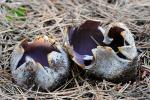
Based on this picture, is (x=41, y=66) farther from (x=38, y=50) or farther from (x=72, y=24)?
(x=72, y=24)

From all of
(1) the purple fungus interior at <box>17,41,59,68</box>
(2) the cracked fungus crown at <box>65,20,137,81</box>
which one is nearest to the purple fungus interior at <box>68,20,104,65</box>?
(2) the cracked fungus crown at <box>65,20,137,81</box>

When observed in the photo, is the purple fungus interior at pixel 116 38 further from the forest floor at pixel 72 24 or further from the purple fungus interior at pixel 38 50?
the purple fungus interior at pixel 38 50

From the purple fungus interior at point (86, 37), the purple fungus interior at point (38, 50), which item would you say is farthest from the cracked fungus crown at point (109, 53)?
the purple fungus interior at point (38, 50)

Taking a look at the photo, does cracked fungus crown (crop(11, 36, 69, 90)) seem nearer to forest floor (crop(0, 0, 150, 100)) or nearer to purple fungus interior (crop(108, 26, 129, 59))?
forest floor (crop(0, 0, 150, 100))

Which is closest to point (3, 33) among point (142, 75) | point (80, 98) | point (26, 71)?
point (26, 71)

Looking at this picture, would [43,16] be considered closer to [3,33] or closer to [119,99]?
[3,33]

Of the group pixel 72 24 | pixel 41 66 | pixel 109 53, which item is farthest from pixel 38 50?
pixel 72 24
